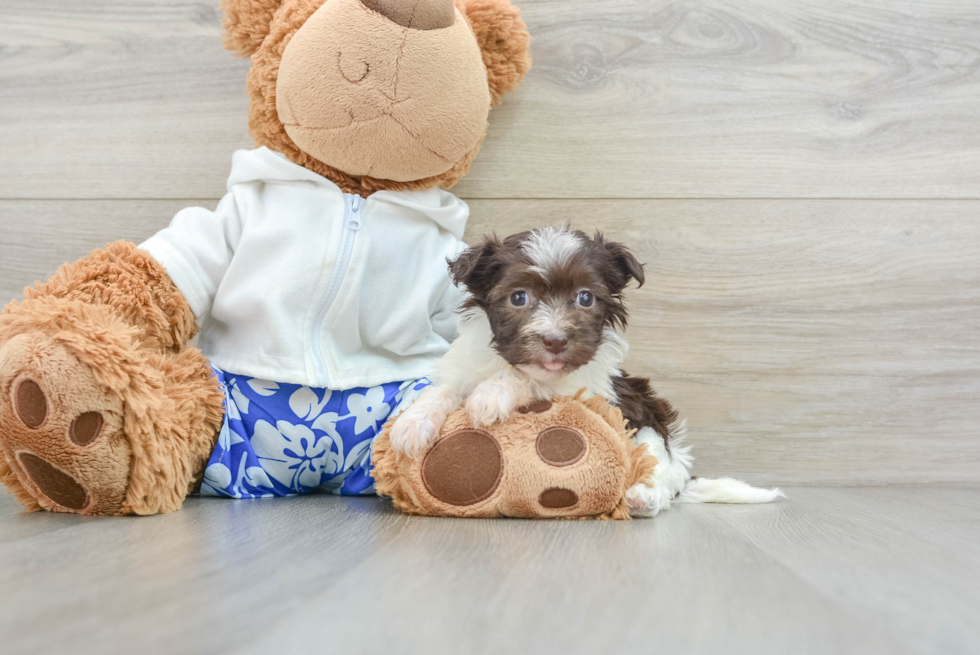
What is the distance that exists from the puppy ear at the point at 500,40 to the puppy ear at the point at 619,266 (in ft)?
1.77

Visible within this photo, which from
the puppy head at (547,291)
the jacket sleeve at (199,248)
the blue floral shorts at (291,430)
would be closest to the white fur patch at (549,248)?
the puppy head at (547,291)

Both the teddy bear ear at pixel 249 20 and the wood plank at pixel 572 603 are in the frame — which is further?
the teddy bear ear at pixel 249 20

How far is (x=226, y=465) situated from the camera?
1.51 m

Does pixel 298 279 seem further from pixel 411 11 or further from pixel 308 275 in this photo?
pixel 411 11

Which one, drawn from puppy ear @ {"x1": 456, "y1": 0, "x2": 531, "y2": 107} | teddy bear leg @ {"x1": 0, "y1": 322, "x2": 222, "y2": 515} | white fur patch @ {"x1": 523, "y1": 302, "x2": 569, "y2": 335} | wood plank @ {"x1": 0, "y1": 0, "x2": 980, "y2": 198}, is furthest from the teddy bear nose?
teddy bear leg @ {"x1": 0, "y1": 322, "x2": 222, "y2": 515}

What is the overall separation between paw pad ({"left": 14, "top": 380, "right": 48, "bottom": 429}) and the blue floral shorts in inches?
14.4

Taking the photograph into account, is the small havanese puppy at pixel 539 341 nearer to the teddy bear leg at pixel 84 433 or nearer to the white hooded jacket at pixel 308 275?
the white hooded jacket at pixel 308 275

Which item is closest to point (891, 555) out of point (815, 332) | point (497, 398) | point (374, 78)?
point (497, 398)

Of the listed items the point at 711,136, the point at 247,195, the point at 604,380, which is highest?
the point at 711,136

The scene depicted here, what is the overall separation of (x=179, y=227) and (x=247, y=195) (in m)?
0.16

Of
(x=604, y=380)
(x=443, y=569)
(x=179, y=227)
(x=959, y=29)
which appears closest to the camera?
(x=443, y=569)

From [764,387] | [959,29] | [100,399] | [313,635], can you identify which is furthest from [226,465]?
[959,29]

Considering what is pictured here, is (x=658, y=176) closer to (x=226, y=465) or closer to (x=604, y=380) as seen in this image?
(x=604, y=380)

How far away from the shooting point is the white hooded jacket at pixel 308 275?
1.56m
